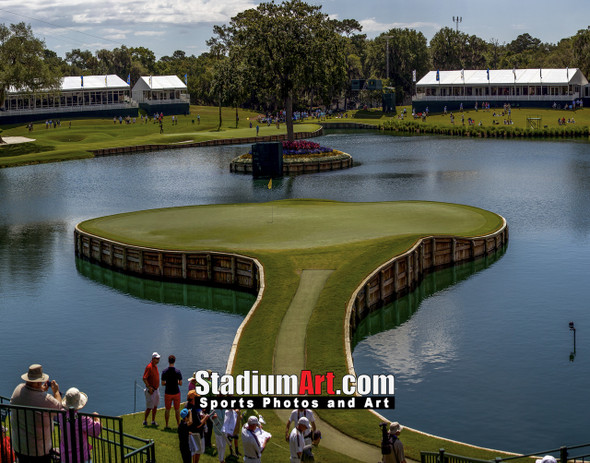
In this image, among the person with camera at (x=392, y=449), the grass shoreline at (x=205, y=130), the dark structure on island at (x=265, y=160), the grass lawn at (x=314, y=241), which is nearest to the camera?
the person with camera at (x=392, y=449)

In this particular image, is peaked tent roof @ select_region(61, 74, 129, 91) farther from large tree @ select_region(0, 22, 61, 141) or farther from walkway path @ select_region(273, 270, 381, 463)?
walkway path @ select_region(273, 270, 381, 463)

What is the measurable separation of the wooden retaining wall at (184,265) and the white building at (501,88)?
134 m

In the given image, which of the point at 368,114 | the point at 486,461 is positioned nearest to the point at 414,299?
the point at 486,461

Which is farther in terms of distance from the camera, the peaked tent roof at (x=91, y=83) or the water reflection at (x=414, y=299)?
the peaked tent roof at (x=91, y=83)

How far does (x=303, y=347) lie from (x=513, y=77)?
152376mm

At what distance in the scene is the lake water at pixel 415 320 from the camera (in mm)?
34188

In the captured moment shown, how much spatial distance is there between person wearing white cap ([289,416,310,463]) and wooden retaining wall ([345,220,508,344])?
14801mm

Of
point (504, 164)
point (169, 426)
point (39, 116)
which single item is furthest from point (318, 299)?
point (39, 116)

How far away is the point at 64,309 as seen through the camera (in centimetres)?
4925

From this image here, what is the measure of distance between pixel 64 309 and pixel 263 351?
17941 millimetres

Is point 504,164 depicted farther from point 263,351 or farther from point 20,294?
point 263,351

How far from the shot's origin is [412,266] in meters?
52.2

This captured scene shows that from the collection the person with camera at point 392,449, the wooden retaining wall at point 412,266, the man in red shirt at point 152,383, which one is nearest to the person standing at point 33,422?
the person with camera at point 392,449

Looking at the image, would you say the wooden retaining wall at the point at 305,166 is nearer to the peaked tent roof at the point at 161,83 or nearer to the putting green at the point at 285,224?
the putting green at the point at 285,224
